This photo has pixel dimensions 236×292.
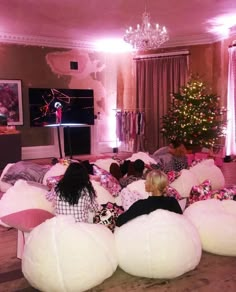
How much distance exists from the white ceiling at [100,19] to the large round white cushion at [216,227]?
3448 millimetres

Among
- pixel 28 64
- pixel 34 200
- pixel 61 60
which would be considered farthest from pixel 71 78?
pixel 34 200

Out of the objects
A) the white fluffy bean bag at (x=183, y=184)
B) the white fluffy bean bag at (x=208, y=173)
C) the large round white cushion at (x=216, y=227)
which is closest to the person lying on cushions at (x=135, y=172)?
the white fluffy bean bag at (x=183, y=184)

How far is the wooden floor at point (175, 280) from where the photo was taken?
250cm

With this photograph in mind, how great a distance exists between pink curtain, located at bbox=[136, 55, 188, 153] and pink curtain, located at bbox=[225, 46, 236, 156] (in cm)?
109

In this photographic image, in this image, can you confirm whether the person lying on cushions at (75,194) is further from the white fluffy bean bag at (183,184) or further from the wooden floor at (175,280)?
the white fluffy bean bag at (183,184)

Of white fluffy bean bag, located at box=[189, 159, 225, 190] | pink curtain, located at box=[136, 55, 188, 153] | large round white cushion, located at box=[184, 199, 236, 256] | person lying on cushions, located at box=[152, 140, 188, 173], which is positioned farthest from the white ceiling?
large round white cushion, located at box=[184, 199, 236, 256]

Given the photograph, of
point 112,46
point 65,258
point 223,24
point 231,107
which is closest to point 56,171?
point 65,258

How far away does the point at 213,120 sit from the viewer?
723 cm

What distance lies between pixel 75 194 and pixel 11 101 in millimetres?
5670

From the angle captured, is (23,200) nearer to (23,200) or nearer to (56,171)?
(23,200)

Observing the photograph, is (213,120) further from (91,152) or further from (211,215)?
(211,215)

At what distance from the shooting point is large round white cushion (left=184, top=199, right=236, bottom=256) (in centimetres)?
291

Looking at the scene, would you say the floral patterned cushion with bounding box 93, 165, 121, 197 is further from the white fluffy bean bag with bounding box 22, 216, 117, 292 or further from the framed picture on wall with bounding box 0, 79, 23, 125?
the framed picture on wall with bounding box 0, 79, 23, 125

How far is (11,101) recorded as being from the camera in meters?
7.88
